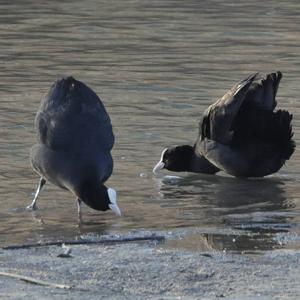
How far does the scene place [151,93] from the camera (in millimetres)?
14523

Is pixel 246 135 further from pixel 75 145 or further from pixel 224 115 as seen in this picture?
pixel 75 145

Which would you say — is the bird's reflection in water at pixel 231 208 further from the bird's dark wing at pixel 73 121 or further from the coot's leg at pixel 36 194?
the coot's leg at pixel 36 194

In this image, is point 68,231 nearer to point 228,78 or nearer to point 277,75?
point 277,75

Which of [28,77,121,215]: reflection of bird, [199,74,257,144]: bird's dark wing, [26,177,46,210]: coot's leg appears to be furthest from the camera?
[199,74,257,144]: bird's dark wing

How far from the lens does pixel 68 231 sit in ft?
29.1

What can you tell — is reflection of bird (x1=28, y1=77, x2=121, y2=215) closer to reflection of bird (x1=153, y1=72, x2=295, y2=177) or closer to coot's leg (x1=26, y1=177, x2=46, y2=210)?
coot's leg (x1=26, y1=177, x2=46, y2=210)

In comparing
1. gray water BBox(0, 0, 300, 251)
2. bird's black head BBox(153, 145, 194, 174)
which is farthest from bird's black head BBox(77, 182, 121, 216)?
bird's black head BBox(153, 145, 194, 174)

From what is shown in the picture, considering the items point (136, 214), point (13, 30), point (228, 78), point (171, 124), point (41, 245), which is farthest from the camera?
point (13, 30)

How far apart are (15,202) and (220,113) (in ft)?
7.77

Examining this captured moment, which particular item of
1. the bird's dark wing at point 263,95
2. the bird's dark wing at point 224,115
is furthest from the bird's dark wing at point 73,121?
the bird's dark wing at point 263,95

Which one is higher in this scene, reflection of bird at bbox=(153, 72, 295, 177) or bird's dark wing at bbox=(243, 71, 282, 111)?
bird's dark wing at bbox=(243, 71, 282, 111)

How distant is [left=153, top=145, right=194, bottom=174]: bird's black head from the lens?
1123 centimetres

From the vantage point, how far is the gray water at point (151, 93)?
920 cm

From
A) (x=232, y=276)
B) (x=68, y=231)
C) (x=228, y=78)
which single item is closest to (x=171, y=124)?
(x=228, y=78)
